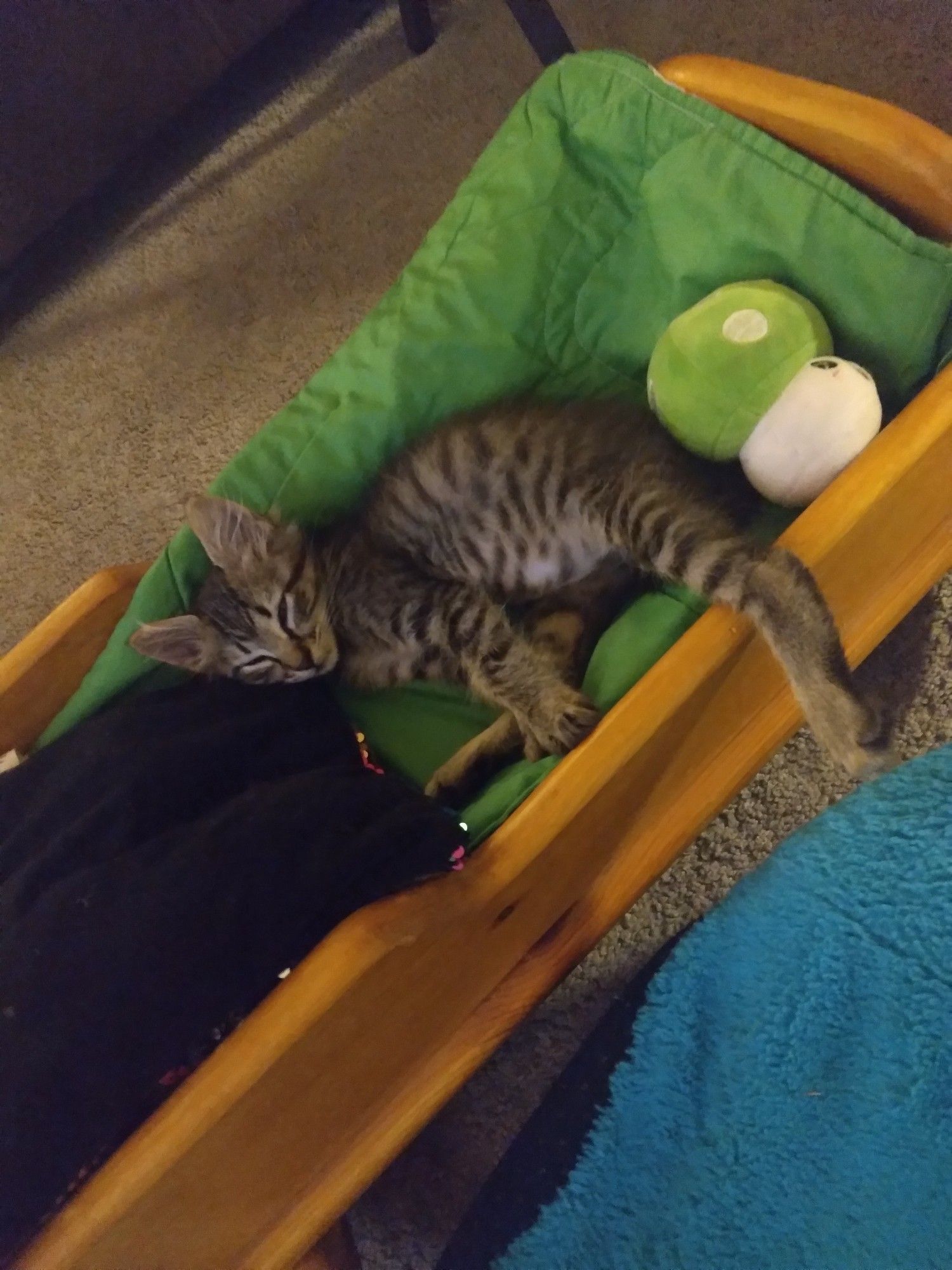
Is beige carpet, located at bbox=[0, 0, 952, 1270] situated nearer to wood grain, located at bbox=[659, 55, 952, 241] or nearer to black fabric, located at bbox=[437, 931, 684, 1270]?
wood grain, located at bbox=[659, 55, 952, 241]

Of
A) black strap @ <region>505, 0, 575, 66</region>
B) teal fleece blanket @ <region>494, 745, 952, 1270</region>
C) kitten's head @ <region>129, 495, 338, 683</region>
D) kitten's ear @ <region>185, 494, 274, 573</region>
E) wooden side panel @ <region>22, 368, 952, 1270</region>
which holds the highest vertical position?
black strap @ <region>505, 0, 575, 66</region>

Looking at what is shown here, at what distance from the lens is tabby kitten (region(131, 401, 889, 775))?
106cm

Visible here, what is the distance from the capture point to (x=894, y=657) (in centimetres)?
122

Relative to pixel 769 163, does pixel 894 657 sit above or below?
below

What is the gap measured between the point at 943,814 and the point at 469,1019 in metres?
0.56

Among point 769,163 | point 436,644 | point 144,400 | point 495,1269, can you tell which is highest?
point 144,400

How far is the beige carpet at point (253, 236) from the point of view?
1833mm

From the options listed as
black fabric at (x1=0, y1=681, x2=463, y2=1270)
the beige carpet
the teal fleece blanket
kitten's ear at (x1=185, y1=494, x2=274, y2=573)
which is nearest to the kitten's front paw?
black fabric at (x1=0, y1=681, x2=463, y2=1270)

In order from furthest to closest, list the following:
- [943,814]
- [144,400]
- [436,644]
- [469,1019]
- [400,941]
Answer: [144,400], [436,644], [469,1019], [943,814], [400,941]

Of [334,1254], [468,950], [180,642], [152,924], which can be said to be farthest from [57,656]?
[334,1254]

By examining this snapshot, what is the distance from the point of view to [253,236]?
2113 millimetres

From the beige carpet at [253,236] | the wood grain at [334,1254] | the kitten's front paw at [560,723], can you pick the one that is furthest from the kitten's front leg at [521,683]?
the beige carpet at [253,236]

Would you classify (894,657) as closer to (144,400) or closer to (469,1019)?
(469,1019)

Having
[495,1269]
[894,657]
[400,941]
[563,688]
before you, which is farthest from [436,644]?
[495,1269]
